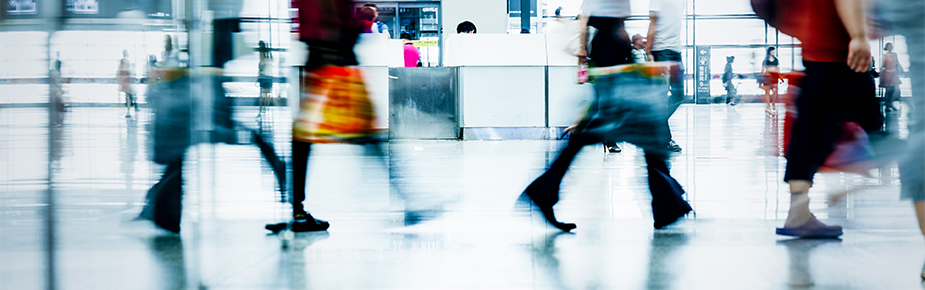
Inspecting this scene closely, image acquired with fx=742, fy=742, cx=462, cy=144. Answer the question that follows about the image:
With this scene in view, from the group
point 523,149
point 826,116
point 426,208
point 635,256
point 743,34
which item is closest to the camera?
point 635,256

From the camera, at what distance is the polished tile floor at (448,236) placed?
2.53m

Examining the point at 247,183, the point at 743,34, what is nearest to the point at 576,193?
the point at 743,34

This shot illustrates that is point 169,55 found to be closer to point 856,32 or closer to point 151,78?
point 151,78

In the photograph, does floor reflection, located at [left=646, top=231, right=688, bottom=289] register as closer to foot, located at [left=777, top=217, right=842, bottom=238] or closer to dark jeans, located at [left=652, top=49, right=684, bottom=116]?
foot, located at [left=777, top=217, right=842, bottom=238]

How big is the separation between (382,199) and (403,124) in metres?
5.29

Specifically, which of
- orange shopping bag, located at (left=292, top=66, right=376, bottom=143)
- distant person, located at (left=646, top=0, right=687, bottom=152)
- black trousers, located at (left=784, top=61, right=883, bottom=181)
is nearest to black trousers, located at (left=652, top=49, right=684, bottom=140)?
distant person, located at (left=646, top=0, right=687, bottom=152)

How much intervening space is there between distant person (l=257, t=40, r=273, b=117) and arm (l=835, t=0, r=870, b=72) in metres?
2.51

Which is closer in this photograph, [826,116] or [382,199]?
[826,116]

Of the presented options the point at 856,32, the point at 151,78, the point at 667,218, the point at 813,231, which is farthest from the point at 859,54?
the point at 151,78

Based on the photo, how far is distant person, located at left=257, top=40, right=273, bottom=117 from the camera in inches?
141

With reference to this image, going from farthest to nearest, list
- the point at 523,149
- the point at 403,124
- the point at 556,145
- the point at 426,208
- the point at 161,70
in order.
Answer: the point at 403,124
the point at 556,145
the point at 523,149
the point at 426,208
the point at 161,70

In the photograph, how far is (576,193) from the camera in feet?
15.0

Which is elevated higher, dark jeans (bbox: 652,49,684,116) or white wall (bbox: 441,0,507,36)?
white wall (bbox: 441,0,507,36)

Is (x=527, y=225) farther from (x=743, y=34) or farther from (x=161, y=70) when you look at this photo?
(x=161, y=70)
